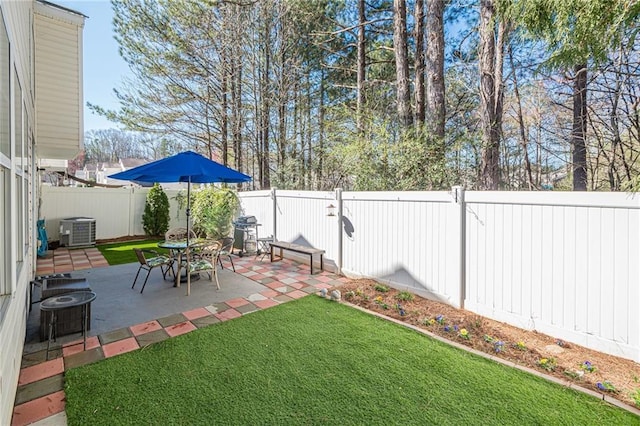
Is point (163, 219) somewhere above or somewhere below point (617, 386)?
above

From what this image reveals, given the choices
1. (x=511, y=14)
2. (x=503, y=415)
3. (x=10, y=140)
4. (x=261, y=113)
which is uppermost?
(x=261, y=113)

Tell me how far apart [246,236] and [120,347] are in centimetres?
527

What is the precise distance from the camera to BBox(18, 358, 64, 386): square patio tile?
8.70ft

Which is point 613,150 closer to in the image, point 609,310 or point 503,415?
point 609,310

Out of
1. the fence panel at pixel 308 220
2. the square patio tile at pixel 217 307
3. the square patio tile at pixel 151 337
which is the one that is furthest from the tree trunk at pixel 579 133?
the square patio tile at pixel 151 337

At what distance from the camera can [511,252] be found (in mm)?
3670

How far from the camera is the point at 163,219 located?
10.6m

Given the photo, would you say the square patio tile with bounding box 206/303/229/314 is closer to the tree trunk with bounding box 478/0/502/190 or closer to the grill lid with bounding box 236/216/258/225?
the grill lid with bounding box 236/216/258/225

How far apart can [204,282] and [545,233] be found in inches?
203

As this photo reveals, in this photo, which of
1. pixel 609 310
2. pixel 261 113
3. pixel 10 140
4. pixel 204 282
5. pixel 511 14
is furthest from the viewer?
pixel 261 113

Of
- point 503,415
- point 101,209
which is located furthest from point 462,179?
point 101,209

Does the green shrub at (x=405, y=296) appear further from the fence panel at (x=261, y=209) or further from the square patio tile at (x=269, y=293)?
the fence panel at (x=261, y=209)

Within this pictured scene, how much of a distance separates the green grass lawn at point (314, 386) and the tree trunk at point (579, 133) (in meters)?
6.47

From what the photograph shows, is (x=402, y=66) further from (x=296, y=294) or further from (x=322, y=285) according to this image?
(x=296, y=294)
